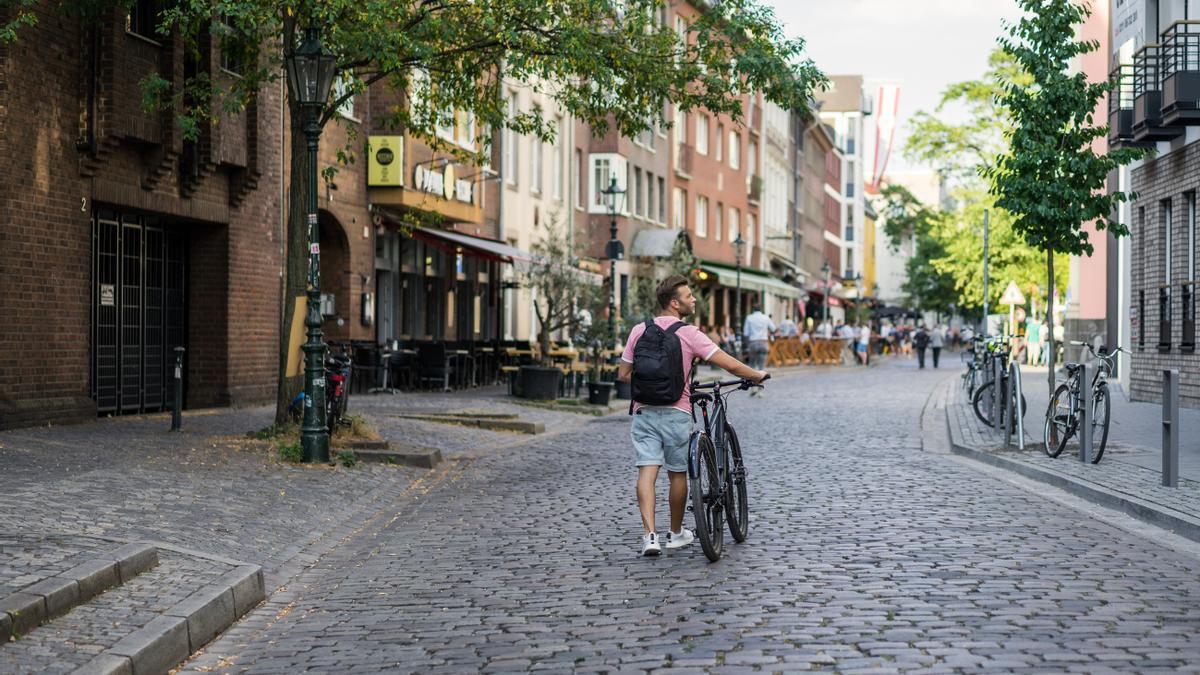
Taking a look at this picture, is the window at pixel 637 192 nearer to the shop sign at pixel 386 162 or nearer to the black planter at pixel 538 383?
the shop sign at pixel 386 162

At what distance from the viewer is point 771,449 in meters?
17.8

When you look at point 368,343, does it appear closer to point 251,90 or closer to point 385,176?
point 385,176

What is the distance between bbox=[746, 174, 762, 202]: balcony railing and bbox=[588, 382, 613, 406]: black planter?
41865mm

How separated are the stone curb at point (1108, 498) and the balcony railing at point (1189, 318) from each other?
994cm

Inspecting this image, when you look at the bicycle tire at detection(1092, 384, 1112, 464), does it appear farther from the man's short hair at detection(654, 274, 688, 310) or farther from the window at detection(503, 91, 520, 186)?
the window at detection(503, 91, 520, 186)

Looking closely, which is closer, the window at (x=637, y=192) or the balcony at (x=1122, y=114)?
the balcony at (x=1122, y=114)

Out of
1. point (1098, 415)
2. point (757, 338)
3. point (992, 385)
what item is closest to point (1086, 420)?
point (1098, 415)

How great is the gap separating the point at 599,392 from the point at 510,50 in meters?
9.89

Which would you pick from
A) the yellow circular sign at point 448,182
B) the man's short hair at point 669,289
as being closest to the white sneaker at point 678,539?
the man's short hair at point 669,289

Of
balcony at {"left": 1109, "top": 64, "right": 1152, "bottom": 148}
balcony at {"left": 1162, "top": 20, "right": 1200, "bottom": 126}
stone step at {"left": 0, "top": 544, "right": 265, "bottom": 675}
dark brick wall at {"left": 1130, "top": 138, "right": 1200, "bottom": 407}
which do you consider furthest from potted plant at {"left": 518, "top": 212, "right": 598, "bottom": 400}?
stone step at {"left": 0, "top": 544, "right": 265, "bottom": 675}

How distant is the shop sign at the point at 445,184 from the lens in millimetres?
28987

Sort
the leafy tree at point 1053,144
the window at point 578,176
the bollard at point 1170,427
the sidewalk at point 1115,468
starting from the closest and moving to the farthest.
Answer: the sidewalk at point 1115,468 < the bollard at point 1170,427 < the leafy tree at point 1053,144 < the window at point 578,176

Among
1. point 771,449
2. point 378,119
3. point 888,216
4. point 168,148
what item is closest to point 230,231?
point 168,148

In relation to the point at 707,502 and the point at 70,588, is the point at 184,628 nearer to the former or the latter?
the point at 70,588
